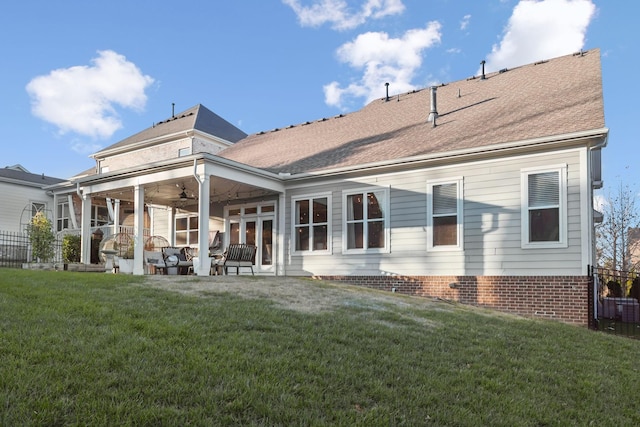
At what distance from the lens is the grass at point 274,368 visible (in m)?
3.03

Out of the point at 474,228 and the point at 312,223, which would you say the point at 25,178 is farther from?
the point at 474,228

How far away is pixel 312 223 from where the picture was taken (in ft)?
42.5

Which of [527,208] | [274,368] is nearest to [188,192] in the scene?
[527,208]

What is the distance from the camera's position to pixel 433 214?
11.1m

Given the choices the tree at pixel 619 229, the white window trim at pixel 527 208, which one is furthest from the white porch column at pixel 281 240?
the tree at pixel 619 229

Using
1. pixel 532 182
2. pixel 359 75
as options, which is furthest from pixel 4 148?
pixel 532 182

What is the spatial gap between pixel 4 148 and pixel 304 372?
29.1 meters

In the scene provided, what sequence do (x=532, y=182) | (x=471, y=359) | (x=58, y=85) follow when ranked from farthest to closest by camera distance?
(x=58, y=85), (x=532, y=182), (x=471, y=359)

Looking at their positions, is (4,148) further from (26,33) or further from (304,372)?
(304,372)

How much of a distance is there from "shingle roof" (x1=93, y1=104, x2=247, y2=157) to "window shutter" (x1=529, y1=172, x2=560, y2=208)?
47.3 feet

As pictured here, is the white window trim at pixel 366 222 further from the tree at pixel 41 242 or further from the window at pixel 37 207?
the window at pixel 37 207

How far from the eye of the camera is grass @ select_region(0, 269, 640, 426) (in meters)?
3.03

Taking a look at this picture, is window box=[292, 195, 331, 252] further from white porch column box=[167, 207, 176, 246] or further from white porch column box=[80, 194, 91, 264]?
white porch column box=[80, 194, 91, 264]

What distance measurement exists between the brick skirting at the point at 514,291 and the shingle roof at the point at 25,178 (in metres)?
16.8
